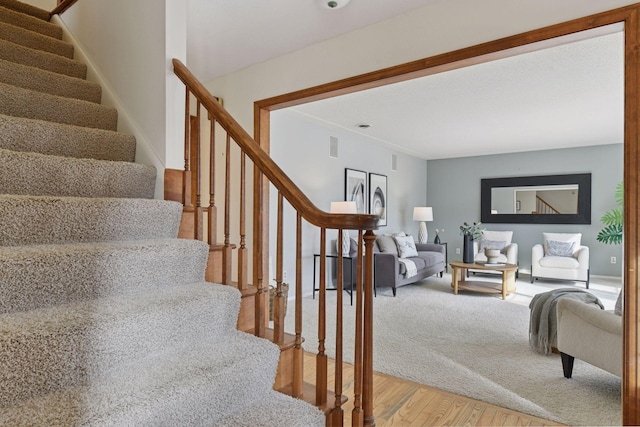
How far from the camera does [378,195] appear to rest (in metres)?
6.77

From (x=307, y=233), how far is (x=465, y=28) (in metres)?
3.37

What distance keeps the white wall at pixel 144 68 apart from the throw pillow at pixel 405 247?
14.7 ft

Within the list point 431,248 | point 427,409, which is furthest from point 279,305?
point 431,248

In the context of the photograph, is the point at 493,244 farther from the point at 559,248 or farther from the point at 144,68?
the point at 144,68

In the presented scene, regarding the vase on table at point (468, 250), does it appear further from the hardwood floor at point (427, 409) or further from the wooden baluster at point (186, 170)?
the wooden baluster at point (186, 170)

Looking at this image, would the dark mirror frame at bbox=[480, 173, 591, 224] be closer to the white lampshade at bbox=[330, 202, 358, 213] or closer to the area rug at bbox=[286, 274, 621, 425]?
the area rug at bbox=[286, 274, 621, 425]

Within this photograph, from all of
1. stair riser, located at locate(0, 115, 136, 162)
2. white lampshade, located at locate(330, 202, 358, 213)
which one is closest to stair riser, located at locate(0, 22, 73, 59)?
stair riser, located at locate(0, 115, 136, 162)

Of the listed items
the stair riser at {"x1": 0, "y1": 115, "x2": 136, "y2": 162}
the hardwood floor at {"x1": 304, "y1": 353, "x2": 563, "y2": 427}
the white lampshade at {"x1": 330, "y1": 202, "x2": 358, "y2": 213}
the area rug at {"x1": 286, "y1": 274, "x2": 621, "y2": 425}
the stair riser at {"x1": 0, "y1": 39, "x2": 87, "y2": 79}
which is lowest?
the hardwood floor at {"x1": 304, "y1": 353, "x2": 563, "y2": 427}

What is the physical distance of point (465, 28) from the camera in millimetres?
2240

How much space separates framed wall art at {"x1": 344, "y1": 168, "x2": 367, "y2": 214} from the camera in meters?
5.93

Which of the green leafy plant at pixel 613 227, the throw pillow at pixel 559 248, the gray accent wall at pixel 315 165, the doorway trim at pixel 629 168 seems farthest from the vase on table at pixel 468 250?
the doorway trim at pixel 629 168

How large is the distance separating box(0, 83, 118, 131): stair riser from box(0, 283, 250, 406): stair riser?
129 centimetres

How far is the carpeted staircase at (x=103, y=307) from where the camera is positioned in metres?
1.09

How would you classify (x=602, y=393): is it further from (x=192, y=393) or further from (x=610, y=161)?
(x=610, y=161)
